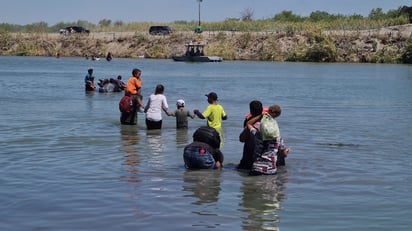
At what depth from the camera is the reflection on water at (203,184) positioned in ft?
34.4

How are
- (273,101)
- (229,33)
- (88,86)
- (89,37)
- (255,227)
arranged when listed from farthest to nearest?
(89,37), (229,33), (88,86), (273,101), (255,227)

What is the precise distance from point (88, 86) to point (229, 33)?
67.4 m

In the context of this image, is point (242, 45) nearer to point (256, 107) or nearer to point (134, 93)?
point (134, 93)

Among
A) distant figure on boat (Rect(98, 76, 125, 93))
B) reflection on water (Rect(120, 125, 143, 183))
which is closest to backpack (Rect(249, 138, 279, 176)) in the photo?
reflection on water (Rect(120, 125, 143, 183))

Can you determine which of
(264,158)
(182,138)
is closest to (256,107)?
(264,158)

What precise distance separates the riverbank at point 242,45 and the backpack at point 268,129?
230 feet

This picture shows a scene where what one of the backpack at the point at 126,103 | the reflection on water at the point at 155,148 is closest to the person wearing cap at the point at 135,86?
the backpack at the point at 126,103

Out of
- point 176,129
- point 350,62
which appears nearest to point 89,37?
point 350,62

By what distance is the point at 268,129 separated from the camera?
36.5 feet

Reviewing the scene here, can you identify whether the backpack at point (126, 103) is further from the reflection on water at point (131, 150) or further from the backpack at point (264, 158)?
the backpack at point (264, 158)

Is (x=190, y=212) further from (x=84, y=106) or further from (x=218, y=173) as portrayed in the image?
(x=84, y=106)

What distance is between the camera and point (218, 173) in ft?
39.8

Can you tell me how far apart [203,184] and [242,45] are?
82044 millimetres

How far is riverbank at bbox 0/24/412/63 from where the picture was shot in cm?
8312
